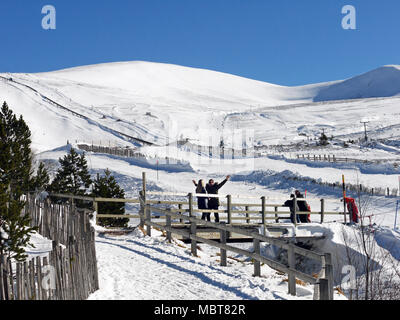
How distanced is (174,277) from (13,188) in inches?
334

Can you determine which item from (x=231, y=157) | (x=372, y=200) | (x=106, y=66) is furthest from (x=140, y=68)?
(x=372, y=200)

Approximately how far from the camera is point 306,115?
114m

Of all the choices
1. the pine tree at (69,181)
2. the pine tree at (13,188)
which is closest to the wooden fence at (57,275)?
the pine tree at (13,188)

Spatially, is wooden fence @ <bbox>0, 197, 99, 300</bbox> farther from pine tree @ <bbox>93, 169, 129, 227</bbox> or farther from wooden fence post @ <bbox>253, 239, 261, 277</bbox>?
pine tree @ <bbox>93, 169, 129, 227</bbox>

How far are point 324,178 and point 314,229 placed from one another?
20257mm

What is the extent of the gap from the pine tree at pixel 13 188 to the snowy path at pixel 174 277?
1737mm

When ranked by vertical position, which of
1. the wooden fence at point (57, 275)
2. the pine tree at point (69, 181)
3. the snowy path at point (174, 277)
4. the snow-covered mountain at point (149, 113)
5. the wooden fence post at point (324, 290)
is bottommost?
the snowy path at point (174, 277)

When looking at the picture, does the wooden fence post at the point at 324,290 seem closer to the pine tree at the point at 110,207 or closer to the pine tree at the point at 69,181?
the pine tree at the point at 110,207

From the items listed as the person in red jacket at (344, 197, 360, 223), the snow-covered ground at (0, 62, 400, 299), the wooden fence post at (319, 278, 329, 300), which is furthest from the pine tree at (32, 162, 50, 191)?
the wooden fence post at (319, 278, 329, 300)

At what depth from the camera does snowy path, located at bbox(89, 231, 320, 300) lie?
8586 mm

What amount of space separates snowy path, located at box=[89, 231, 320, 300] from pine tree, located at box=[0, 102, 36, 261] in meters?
1.74

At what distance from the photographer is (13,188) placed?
16.3m

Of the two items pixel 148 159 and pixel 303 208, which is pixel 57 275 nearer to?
pixel 303 208

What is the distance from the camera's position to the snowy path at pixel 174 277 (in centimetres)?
859
